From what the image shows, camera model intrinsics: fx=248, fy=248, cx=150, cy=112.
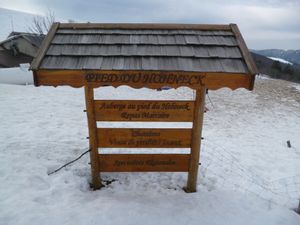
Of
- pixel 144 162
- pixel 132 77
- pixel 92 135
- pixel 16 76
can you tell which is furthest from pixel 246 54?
pixel 16 76

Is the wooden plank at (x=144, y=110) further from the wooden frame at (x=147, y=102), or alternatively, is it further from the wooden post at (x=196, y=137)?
the wooden post at (x=196, y=137)

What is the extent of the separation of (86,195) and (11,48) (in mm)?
16039

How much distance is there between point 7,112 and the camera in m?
8.93

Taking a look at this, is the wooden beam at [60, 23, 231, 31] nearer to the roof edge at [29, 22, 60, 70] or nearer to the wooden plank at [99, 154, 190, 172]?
the roof edge at [29, 22, 60, 70]

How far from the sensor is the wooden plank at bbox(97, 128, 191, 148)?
4254mm

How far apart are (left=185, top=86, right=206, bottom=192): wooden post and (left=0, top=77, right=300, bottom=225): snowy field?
0.75 feet

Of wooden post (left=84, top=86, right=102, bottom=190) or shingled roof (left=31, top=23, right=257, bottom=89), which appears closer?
shingled roof (left=31, top=23, right=257, bottom=89)

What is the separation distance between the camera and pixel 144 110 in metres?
4.12

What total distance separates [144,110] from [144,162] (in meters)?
0.99

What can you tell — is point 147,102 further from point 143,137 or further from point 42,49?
point 42,49

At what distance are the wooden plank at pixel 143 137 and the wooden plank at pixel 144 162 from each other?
0.76 feet

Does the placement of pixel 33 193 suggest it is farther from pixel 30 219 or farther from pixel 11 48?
pixel 11 48

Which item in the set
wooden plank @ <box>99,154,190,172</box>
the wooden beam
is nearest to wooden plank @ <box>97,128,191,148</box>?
wooden plank @ <box>99,154,190,172</box>

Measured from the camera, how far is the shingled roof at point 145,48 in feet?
11.7
